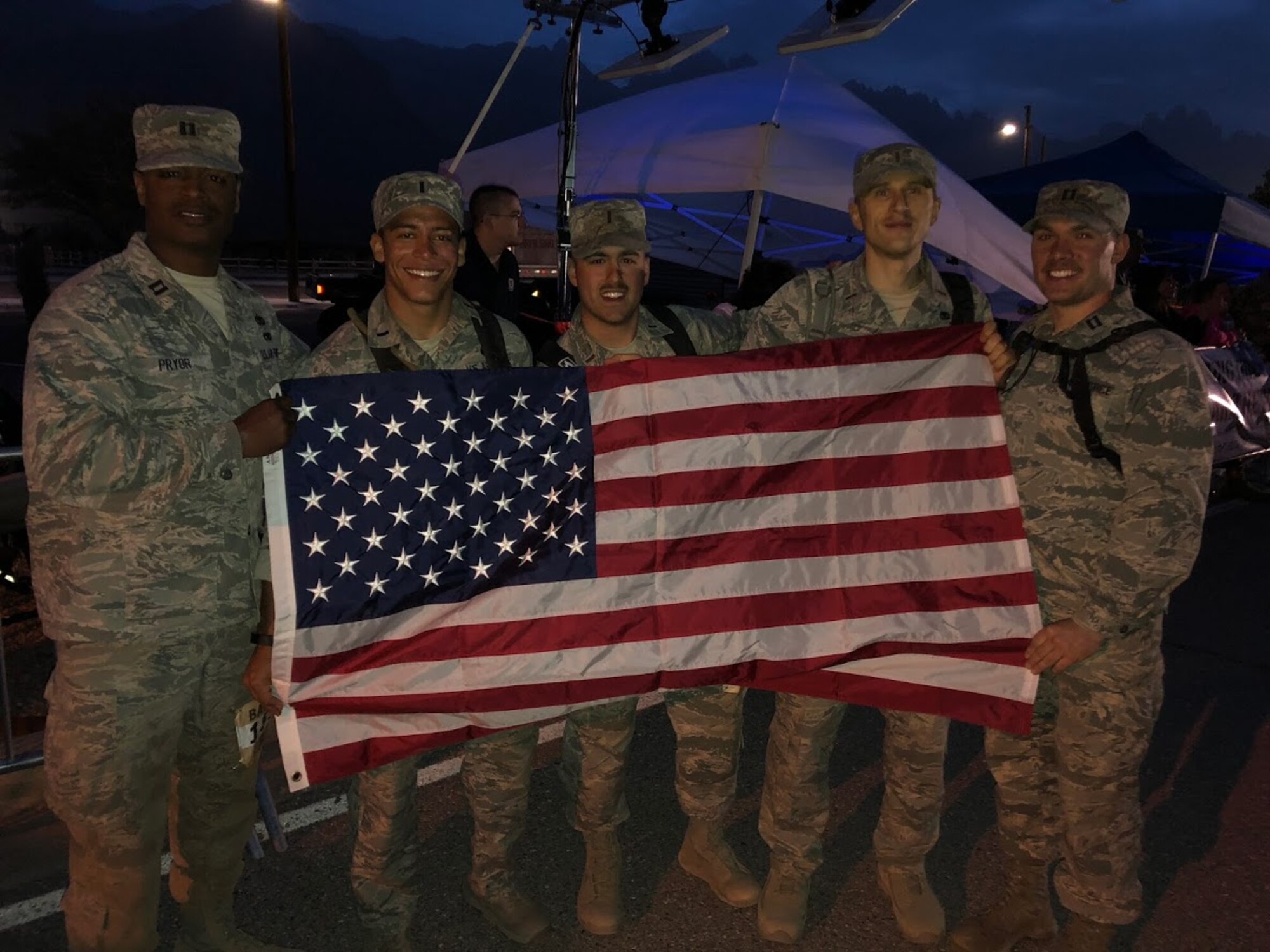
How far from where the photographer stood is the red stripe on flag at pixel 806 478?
3.17 meters

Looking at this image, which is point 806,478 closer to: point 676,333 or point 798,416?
point 798,416

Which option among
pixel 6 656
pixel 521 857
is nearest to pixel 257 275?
pixel 6 656

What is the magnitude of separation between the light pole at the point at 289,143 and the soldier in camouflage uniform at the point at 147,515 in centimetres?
2612

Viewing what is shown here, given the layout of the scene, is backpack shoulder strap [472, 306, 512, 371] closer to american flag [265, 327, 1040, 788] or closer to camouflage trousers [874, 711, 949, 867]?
american flag [265, 327, 1040, 788]

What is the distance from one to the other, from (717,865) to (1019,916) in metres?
1.09

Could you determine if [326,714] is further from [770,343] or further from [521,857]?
[770,343]

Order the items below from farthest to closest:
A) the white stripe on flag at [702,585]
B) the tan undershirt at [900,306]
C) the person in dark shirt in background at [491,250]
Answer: the person in dark shirt in background at [491,250], the tan undershirt at [900,306], the white stripe on flag at [702,585]

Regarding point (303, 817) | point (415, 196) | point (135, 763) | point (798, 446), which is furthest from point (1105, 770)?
point (303, 817)

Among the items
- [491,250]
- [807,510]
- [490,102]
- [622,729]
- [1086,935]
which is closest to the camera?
[1086,935]

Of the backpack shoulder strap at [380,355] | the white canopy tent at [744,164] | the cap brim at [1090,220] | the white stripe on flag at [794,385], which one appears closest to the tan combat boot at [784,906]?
the white stripe on flag at [794,385]

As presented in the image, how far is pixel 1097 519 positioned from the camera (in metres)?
2.97

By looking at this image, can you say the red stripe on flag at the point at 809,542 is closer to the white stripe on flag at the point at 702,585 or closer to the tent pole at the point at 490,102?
the white stripe on flag at the point at 702,585

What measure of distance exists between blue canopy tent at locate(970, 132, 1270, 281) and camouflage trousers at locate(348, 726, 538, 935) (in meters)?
11.5

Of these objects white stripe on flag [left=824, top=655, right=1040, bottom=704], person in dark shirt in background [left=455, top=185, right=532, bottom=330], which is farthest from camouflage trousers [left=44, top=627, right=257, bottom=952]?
person in dark shirt in background [left=455, top=185, right=532, bottom=330]
